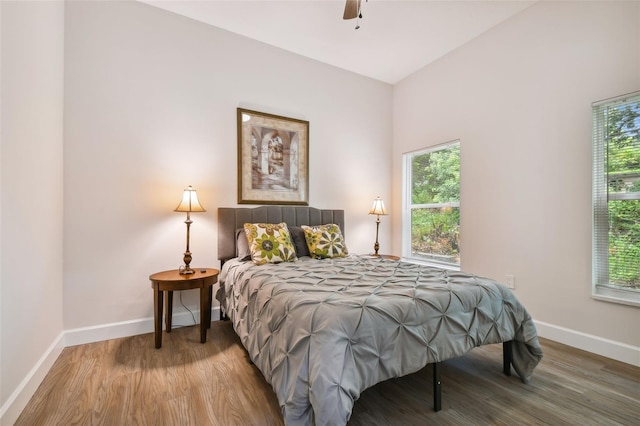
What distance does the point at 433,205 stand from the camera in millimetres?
3840

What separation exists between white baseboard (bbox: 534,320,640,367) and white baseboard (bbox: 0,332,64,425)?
12.3 feet

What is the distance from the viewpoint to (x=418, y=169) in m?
4.08

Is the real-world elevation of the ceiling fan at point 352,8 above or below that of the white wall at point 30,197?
above

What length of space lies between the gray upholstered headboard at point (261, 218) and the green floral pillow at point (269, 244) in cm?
27

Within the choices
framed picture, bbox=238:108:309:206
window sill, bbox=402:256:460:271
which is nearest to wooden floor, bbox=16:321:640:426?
window sill, bbox=402:256:460:271

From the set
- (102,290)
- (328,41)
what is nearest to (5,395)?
(102,290)

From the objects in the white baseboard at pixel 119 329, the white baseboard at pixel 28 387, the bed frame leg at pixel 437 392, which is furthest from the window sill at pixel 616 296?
the white baseboard at pixel 28 387

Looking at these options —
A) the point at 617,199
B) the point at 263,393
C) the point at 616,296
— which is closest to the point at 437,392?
the point at 263,393

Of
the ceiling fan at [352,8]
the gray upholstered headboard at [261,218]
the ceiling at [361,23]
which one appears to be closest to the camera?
the ceiling fan at [352,8]

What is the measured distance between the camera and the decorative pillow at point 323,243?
116 inches

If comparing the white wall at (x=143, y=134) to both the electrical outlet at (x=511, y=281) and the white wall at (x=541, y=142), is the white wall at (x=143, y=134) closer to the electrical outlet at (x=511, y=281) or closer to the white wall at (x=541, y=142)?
the white wall at (x=541, y=142)

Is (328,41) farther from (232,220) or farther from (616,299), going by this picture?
(616,299)

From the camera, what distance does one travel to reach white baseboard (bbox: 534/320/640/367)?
6.99ft

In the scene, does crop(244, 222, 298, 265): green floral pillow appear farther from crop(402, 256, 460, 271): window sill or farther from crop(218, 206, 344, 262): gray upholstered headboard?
crop(402, 256, 460, 271): window sill
